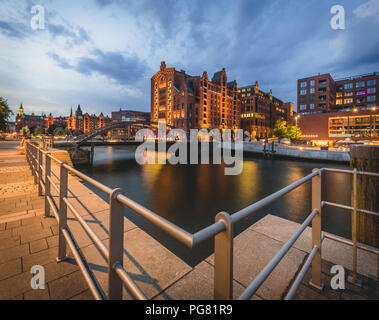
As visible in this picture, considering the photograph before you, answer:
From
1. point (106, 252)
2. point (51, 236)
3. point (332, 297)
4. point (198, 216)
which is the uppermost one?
point (106, 252)

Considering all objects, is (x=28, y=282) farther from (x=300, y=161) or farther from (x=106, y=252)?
(x=300, y=161)

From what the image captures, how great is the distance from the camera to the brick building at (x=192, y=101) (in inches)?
3314

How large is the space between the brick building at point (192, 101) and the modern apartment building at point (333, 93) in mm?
34966

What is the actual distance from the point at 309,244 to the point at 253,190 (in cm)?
1284

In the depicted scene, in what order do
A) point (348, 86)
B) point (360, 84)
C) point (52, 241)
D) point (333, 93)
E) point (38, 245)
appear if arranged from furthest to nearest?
point (333, 93) → point (348, 86) → point (360, 84) → point (52, 241) → point (38, 245)

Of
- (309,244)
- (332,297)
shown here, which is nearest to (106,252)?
(332,297)

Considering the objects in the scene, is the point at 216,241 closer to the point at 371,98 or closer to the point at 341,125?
the point at 341,125

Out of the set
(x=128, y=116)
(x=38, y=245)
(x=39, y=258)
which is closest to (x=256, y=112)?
(x=128, y=116)

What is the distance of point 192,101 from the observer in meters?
84.1

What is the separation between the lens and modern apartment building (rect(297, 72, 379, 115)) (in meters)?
67.9

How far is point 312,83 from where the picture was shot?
70.1 meters

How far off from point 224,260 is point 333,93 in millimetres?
96705

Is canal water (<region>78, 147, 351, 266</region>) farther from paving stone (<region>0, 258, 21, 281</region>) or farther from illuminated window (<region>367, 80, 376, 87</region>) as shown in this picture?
illuminated window (<region>367, 80, 376, 87</region>)

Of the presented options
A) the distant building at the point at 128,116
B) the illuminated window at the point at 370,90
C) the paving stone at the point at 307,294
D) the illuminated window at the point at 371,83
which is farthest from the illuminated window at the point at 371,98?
the distant building at the point at 128,116
